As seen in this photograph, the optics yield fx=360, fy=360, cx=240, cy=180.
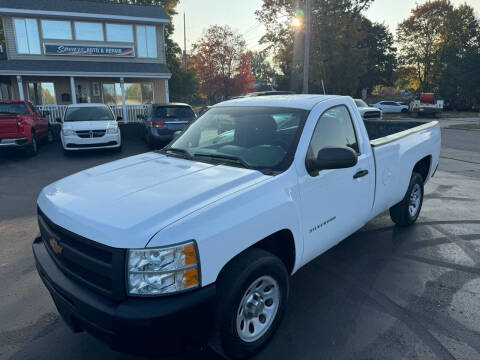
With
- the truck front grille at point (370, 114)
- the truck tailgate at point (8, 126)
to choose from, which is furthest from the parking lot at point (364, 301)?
the truck front grille at point (370, 114)

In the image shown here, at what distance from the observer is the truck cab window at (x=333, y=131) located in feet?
10.5

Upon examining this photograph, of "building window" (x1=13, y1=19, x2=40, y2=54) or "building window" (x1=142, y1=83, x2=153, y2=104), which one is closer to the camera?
"building window" (x1=13, y1=19, x2=40, y2=54)

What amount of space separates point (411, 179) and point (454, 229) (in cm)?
100

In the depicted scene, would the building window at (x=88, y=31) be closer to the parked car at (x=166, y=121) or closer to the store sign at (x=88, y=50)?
the store sign at (x=88, y=50)

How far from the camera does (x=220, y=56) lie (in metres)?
41.7

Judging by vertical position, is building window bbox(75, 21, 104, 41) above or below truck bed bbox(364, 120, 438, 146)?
above

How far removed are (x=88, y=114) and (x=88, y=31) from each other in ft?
37.1

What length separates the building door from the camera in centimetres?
2201

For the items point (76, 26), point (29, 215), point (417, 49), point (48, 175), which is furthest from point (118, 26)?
point (417, 49)

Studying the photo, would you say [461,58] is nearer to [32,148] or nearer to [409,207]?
[409,207]

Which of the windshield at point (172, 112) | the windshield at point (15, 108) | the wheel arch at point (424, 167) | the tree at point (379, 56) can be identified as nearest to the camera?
the wheel arch at point (424, 167)

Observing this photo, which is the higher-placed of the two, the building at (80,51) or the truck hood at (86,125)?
the building at (80,51)

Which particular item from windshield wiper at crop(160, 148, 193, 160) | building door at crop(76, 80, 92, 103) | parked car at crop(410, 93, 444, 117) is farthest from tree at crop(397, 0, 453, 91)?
windshield wiper at crop(160, 148, 193, 160)

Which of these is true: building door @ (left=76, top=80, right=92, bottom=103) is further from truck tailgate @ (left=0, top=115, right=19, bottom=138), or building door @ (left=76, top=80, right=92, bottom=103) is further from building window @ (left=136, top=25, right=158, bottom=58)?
truck tailgate @ (left=0, top=115, right=19, bottom=138)
